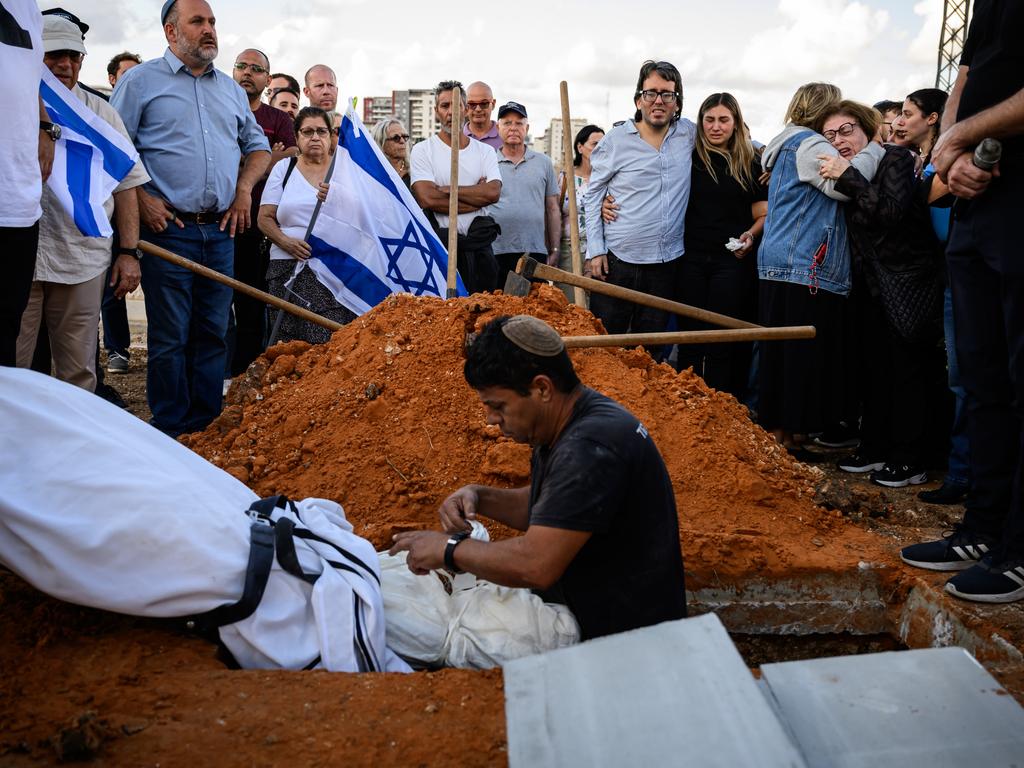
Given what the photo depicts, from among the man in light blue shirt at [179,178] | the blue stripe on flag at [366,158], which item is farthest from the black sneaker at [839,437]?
the man in light blue shirt at [179,178]

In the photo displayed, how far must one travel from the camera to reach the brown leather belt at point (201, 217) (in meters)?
5.48

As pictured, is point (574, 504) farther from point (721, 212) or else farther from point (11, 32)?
point (721, 212)

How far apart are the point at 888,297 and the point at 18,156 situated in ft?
15.1

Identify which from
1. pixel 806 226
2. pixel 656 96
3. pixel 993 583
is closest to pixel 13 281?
pixel 993 583

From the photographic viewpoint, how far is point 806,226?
18.4 ft

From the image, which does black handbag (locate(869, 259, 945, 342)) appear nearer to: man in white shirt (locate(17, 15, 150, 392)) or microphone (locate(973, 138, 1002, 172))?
microphone (locate(973, 138, 1002, 172))

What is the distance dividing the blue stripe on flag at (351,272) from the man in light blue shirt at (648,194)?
5.09 feet

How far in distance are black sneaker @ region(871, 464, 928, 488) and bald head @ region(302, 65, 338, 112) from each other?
17.2ft

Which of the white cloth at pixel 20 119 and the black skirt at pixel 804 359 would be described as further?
the black skirt at pixel 804 359

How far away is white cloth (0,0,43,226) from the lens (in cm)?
353

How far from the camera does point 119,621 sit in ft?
9.04

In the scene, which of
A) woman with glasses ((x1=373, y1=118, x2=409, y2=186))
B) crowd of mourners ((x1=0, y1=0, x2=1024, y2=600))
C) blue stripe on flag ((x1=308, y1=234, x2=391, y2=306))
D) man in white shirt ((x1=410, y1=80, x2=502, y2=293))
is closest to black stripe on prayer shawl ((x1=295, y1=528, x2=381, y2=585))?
crowd of mourners ((x1=0, y1=0, x2=1024, y2=600))

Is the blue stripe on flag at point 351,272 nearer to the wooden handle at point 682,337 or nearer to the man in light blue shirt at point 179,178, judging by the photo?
the man in light blue shirt at point 179,178

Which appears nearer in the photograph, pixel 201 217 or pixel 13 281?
pixel 13 281
